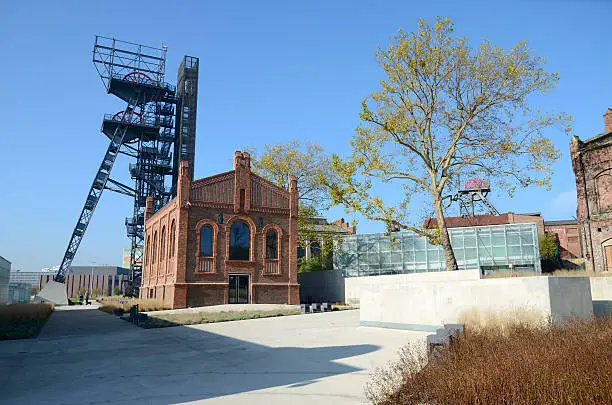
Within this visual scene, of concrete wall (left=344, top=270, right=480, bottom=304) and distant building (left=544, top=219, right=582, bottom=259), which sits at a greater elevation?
distant building (left=544, top=219, right=582, bottom=259)

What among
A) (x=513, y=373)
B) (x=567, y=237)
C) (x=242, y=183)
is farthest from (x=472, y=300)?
(x=567, y=237)

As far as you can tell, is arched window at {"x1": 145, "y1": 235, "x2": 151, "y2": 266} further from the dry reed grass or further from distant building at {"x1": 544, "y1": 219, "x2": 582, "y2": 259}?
distant building at {"x1": 544, "y1": 219, "x2": 582, "y2": 259}

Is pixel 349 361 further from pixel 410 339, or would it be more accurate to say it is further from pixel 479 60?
pixel 479 60

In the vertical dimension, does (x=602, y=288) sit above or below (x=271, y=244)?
below

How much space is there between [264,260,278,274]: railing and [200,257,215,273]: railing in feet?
13.1

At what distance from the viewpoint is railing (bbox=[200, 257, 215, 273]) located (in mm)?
30156

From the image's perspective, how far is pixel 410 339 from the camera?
40.9 feet

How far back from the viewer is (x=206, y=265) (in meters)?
30.3

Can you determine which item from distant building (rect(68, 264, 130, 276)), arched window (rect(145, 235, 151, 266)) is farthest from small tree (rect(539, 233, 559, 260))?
distant building (rect(68, 264, 130, 276))

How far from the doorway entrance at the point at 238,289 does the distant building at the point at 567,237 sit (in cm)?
5340

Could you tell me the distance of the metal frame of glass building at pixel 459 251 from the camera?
3462 cm

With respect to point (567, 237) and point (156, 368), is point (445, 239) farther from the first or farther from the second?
point (567, 237)

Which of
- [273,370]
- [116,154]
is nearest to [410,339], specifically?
[273,370]

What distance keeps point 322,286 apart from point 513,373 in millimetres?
34708
